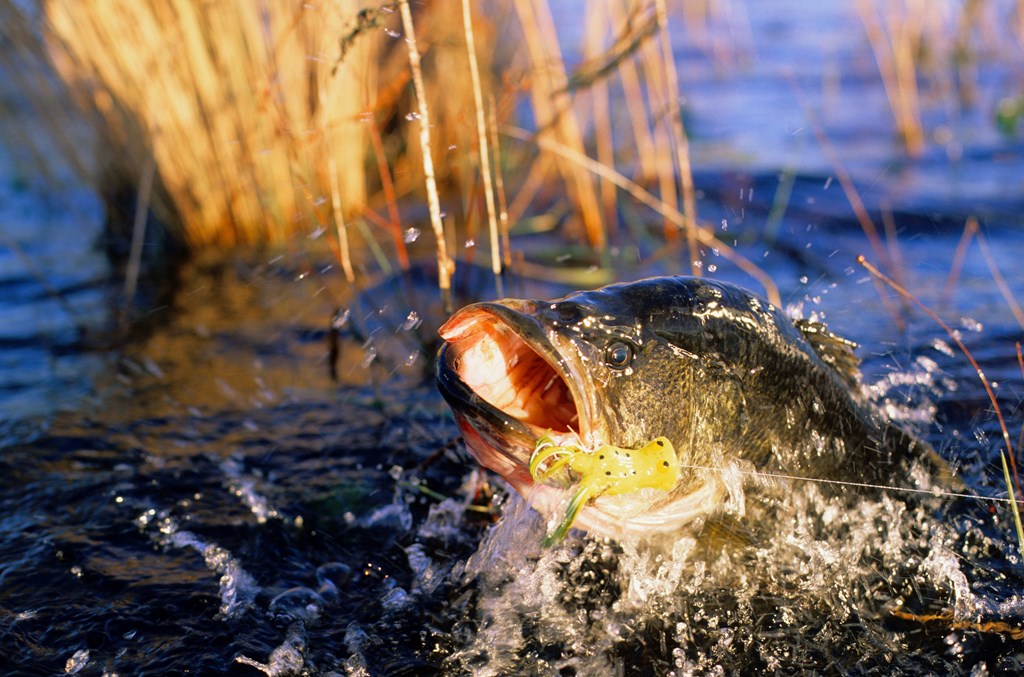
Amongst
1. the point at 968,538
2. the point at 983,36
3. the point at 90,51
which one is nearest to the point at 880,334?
the point at 968,538

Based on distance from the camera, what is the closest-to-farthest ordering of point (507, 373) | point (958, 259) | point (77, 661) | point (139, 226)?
point (507, 373)
point (77, 661)
point (139, 226)
point (958, 259)

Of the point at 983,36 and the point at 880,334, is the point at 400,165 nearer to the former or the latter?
the point at 880,334

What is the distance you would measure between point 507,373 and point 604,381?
225mm

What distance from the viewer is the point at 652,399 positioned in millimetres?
2400

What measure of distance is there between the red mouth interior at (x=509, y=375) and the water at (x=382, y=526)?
0.53 m

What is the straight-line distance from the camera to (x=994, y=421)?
370cm

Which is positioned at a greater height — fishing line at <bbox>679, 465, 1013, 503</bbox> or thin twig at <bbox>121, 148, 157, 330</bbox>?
thin twig at <bbox>121, 148, 157, 330</bbox>

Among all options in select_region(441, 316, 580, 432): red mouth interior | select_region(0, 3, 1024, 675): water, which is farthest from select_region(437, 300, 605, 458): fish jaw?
select_region(0, 3, 1024, 675): water

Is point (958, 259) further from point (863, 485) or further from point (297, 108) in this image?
point (297, 108)

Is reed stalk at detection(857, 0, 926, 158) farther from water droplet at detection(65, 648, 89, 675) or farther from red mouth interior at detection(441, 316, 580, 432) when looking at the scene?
water droplet at detection(65, 648, 89, 675)

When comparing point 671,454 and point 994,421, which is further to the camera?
point 994,421

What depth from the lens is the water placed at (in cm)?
272

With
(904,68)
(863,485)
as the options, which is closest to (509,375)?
(863,485)

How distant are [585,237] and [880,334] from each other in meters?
2.02
